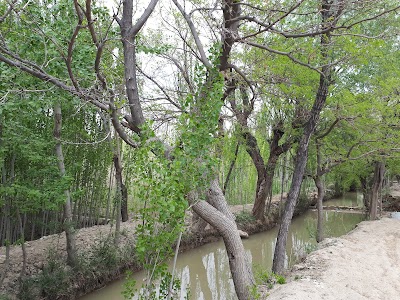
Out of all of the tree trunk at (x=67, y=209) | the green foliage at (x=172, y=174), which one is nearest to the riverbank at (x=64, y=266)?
the tree trunk at (x=67, y=209)

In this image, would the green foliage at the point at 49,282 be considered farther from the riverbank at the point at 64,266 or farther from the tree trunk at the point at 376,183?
the tree trunk at the point at 376,183

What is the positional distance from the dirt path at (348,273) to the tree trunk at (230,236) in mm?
395

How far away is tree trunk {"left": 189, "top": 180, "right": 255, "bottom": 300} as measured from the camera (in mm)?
4383

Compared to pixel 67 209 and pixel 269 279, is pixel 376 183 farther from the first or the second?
pixel 67 209

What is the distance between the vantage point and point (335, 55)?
6344 mm

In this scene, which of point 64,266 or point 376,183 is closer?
point 64,266

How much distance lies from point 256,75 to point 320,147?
337 centimetres

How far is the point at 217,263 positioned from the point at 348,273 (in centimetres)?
439

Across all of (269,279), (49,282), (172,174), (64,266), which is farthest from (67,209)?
(172,174)

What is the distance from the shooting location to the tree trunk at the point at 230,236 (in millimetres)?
4383

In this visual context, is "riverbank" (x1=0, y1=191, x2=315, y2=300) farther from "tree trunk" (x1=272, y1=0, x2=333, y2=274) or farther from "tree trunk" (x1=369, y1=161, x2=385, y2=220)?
"tree trunk" (x1=369, y1=161, x2=385, y2=220)

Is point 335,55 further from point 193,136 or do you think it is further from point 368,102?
point 193,136

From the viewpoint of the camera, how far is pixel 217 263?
Result: 348 inches

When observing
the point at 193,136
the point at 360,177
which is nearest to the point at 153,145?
the point at 193,136
